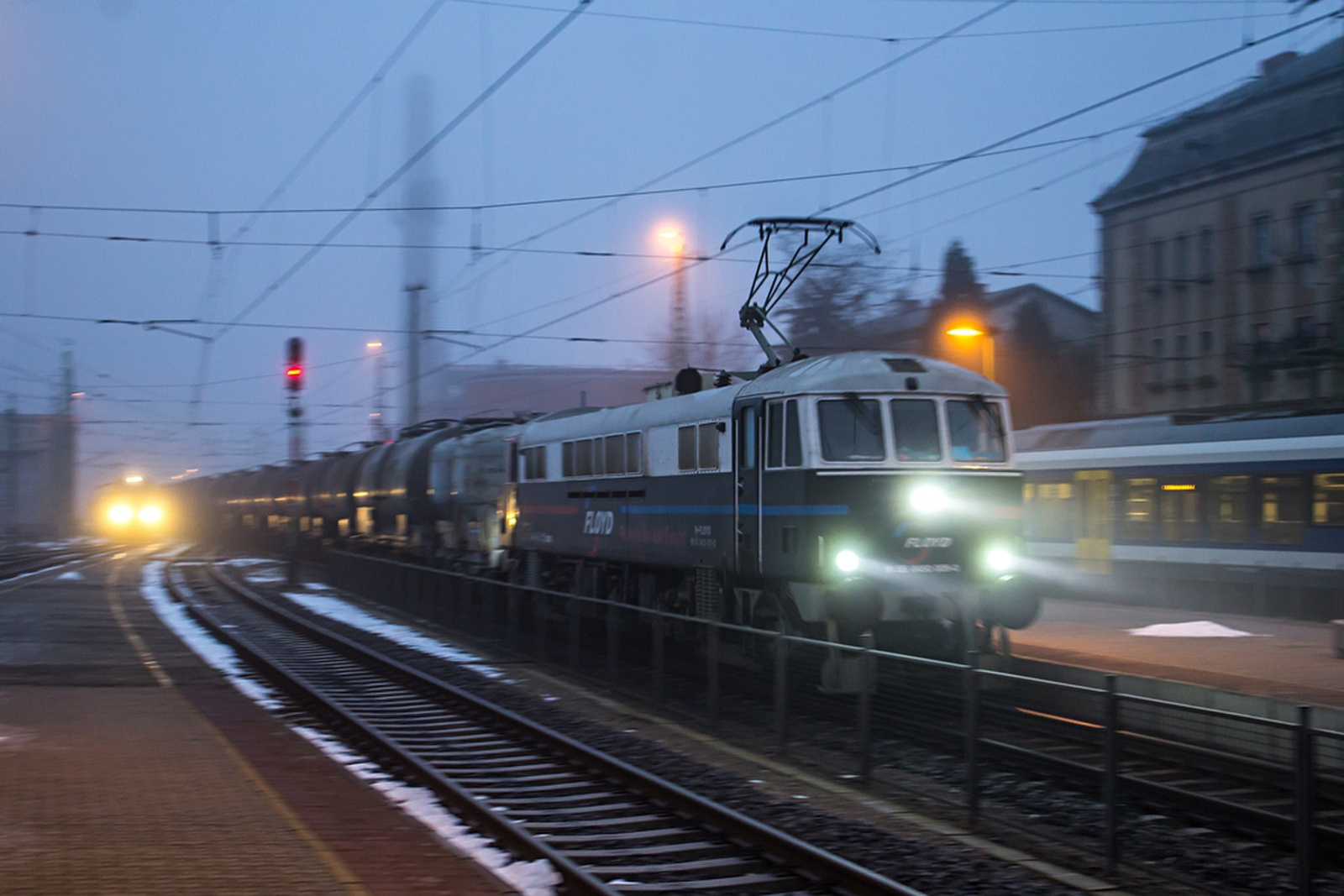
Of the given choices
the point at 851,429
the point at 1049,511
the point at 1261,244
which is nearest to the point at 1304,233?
the point at 1261,244

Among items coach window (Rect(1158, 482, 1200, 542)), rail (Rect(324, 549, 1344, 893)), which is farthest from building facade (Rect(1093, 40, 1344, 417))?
rail (Rect(324, 549, 1344, 893))

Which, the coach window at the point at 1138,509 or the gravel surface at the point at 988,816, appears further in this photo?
the coach window at the point at 1138,509

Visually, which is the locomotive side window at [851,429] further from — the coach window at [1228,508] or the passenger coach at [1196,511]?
the coach window at [1228,508]

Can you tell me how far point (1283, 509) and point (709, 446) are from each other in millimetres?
12035

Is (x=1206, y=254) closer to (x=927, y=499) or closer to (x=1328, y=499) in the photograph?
(x=1328, y=499)

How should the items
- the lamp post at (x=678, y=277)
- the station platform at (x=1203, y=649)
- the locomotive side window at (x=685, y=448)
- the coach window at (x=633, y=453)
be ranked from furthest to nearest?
the lamp post at (x=678, y=277) → the coach window at (x=633, y=453) → the locomotive side window at (x=685, y=448) → the station platform at (x=1203, y=649)

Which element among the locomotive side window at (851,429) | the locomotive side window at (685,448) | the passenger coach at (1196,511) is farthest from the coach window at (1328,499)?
the locomotive side window at (685,448)

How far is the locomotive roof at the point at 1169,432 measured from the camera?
21.7 metres

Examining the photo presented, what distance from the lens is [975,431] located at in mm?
14172

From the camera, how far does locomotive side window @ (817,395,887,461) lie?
13.4m

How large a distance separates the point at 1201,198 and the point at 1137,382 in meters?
7.05

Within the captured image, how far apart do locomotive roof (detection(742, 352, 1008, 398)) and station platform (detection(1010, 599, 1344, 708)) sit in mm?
3656

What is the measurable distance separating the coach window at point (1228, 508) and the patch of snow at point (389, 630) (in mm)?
13890

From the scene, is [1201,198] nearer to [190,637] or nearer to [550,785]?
[190,637]
